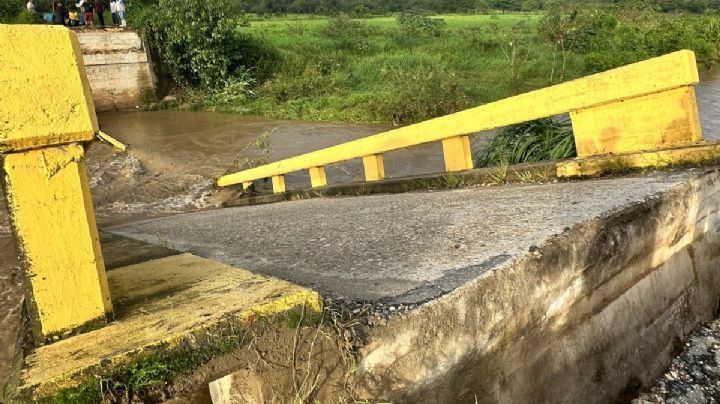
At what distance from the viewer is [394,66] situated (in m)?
19.1

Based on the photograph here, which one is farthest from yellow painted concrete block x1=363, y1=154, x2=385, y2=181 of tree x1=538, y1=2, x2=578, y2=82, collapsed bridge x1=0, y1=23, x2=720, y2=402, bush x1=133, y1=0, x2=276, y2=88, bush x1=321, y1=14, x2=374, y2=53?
bush x1=321, y1=14, x2=374, y2=53

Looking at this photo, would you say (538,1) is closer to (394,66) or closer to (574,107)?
(394,66)

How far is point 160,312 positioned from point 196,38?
1750 centimetres

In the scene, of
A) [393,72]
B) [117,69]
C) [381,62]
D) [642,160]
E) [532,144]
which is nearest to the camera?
[642,160]

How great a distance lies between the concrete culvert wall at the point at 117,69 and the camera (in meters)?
16.7

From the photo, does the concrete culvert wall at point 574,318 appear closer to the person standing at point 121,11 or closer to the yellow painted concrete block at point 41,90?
the yellow painted concrete block at point 41,90

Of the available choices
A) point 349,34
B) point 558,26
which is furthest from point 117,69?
point 558,26

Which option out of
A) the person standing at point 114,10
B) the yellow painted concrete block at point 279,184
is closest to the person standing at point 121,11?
the person standing at point 114,10

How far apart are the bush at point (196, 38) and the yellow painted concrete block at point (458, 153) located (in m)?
15.0

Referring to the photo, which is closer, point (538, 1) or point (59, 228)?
point (59, 228)

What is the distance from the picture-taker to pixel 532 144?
14.9ft

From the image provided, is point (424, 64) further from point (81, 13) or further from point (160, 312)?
point (160, 312)

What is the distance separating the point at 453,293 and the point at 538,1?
241 ft

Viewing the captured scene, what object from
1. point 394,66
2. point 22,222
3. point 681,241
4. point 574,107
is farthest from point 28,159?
point 394,66
